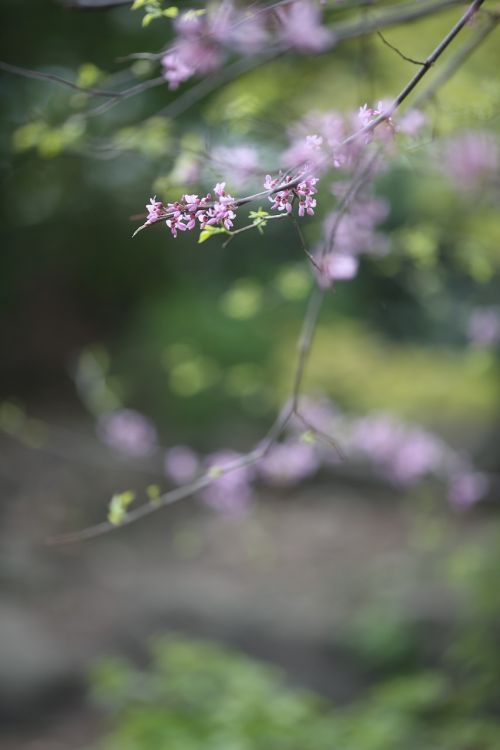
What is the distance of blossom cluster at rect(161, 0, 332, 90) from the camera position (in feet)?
3.90

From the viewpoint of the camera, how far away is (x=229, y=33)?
1170 millimetres

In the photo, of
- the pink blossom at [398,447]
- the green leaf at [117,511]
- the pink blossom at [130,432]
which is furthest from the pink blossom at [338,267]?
the pink blossom at [130,432]

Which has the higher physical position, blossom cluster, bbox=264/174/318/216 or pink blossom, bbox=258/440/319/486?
pink blossom, bbox=258/440/319/486

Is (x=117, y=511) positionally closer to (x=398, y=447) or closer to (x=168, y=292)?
(x=398, y=447)

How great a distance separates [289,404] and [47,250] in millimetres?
7435

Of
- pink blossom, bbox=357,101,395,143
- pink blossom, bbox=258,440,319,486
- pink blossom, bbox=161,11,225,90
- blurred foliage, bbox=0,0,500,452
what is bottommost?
pink blossom, bbox=357,101,395,143

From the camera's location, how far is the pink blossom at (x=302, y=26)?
128 centimetres

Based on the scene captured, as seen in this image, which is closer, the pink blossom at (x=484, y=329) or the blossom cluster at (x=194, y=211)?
the blossom cluster at (x=194, y=211)

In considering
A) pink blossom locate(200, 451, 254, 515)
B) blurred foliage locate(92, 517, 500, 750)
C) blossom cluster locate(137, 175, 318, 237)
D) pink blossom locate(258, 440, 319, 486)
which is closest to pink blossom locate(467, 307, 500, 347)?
pink blossom locate(258, 440, 319, 486)

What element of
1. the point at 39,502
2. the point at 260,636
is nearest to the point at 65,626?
the point at 260,636

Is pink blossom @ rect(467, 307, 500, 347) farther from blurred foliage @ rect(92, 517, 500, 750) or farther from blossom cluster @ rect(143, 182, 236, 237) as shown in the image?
blossom cluster @ rect(143, 182, 236, 237)

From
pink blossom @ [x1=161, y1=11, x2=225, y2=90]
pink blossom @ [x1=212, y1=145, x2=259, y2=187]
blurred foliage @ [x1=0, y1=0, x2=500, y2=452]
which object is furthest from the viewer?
blurred foliage @ [x1=0, y1=0, x2=500, y2=452]

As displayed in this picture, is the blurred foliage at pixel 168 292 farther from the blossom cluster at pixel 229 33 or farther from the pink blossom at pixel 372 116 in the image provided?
the pink blossom at pixel 372 116

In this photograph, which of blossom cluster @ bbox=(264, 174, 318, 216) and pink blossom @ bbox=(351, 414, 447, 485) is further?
pink blossom @ bbox=(351, 414, 447, 485)
